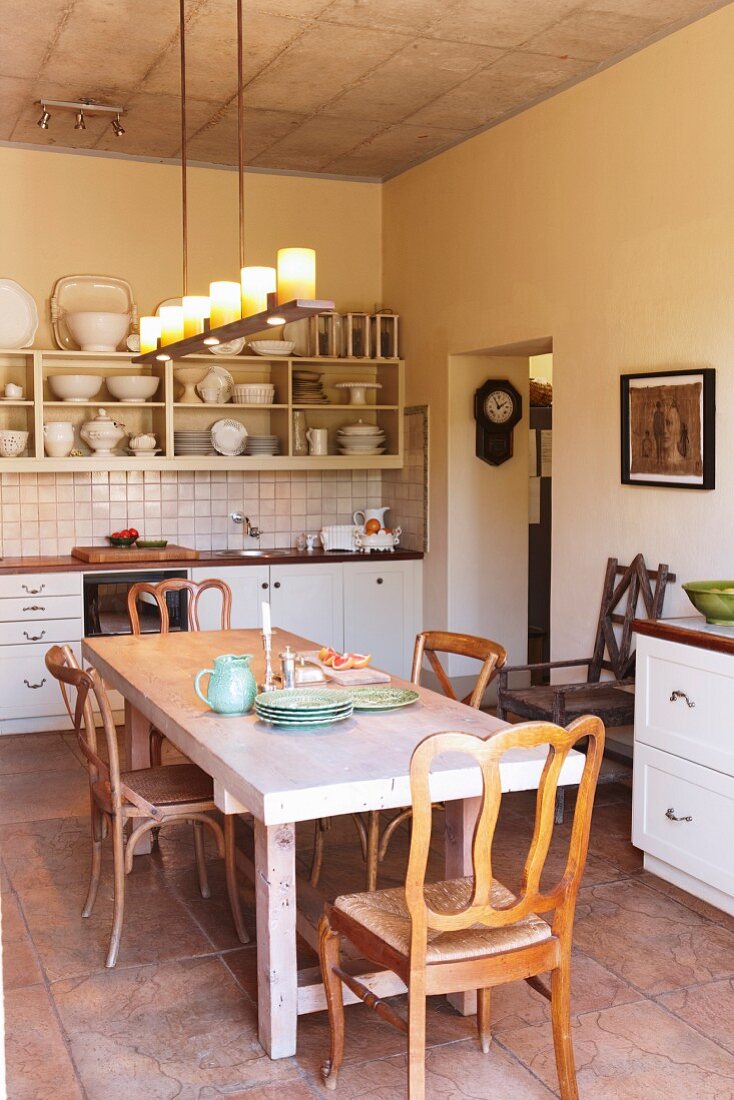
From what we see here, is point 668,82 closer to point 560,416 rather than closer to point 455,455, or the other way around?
point 560,416

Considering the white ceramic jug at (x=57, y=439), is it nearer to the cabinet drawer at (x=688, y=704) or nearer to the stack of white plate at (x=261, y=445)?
the stack of white plate at (x=261, y=445)

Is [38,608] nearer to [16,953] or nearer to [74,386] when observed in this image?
[74,386]

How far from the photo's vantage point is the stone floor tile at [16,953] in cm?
312

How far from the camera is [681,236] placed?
4215mm

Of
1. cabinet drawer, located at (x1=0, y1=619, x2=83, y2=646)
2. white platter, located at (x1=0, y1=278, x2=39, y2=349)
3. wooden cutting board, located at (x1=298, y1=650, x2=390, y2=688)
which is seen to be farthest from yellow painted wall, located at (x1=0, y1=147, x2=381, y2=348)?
wooden cutting board, located at (x1=298, y1=650, x2=390, y2=688)

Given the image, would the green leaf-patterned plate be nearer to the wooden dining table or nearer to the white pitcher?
the wooden dining table

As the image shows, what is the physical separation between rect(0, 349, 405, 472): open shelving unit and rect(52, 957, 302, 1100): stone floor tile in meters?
3.34

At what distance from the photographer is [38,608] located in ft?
18.5

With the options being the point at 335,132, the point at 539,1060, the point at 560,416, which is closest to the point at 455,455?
the point at 560,416

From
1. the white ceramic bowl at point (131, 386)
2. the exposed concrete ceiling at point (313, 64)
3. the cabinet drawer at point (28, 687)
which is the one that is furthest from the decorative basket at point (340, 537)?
the exposed concrete ceiling at point (313, 64)

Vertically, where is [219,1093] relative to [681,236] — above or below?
below

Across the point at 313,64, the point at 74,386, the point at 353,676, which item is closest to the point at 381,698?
the point at 353,676

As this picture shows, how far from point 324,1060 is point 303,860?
1.34 m

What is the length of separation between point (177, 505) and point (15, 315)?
4.42 feet
